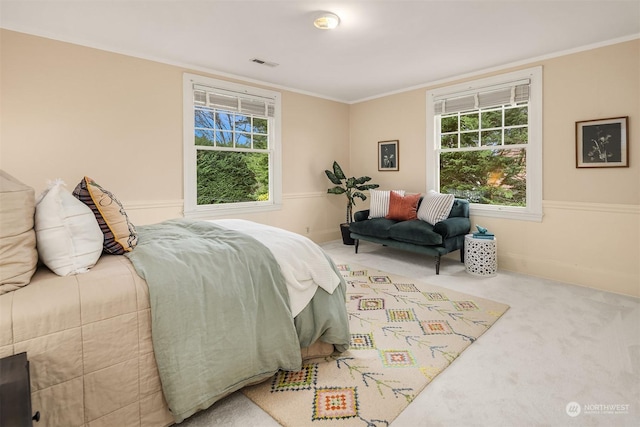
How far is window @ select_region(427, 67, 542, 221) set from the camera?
3889mm

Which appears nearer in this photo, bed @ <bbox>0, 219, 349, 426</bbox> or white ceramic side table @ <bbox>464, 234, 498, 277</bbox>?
bed @ <bbox>0, 219, 349, 426</bbox>

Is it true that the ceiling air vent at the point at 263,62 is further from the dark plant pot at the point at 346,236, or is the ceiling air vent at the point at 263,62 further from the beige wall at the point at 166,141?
the dark plant pot at the point at 346,236

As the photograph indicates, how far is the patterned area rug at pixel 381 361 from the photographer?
1674 millimetres

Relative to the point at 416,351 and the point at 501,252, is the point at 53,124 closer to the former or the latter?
the point at 416,351

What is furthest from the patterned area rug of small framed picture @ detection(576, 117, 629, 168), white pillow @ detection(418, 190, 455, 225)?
small framed picture @ detection(576, 117, 629, 168)

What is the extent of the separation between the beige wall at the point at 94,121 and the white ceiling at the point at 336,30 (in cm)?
20

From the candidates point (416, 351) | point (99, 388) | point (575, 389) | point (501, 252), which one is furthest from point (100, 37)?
point (501, 252)

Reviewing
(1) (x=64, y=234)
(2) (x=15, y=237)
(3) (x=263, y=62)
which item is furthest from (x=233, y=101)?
(2) (x=15, y=237)

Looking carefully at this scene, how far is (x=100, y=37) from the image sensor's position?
321 centimetres

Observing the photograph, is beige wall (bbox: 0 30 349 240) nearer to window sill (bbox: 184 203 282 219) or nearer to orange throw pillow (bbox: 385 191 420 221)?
window sill (bbox: 184 203 282 219)

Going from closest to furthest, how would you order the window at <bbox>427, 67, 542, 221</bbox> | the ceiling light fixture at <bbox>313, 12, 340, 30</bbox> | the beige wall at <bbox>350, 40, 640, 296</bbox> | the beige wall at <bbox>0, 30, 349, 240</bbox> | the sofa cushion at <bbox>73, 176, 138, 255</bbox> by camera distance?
the sofa cushion at <bbox>73, 176, 138, 255</bbox> → the ceiling light fixture at <bbox>313, 12, 340, 30</bbox> → the beige wall at <bbox>0, 30, 349, 240</bbox> → the beige wall at <bbox>350, 40, 640, 296</bbox> → the window at <bbox>427, 67, 542, 221</bbox>

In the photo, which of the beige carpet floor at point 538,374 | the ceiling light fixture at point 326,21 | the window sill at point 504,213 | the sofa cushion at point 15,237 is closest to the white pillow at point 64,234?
the sofa cushion at point 15,237

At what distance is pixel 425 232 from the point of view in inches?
153

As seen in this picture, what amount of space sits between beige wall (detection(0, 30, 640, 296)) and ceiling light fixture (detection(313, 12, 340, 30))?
1996 millimetres
